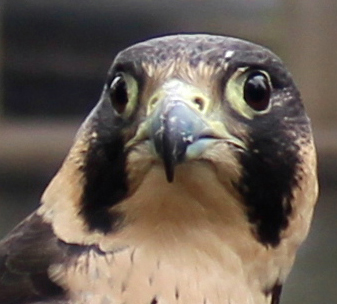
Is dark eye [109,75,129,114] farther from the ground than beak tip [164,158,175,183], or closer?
farther from the ground

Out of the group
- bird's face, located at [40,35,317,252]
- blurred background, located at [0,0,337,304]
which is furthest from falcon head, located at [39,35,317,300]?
blurred background, located at [0,0,337,304]

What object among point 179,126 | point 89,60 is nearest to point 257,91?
point 179,126

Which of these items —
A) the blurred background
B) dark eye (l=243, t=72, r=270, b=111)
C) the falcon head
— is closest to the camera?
the falcon head

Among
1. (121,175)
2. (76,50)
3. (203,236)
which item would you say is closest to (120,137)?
(121,175)

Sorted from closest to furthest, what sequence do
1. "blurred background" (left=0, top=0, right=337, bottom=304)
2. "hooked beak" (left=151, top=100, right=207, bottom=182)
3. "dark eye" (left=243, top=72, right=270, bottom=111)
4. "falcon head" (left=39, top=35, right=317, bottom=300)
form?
"hooked beak" (left=151, top=100, right=207, bottom=182) < "falcon head" (left=39, top=35, right=317, bottom=300) < "dark eye" (left=243, top=72, right=270, bottom=111) < "blurred background" (left=0, top=0, right=337, bottom=304)

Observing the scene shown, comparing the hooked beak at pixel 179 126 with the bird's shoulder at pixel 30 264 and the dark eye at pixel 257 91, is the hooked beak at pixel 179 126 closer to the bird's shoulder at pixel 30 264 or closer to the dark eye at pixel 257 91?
the dark eye at pixel 257 91

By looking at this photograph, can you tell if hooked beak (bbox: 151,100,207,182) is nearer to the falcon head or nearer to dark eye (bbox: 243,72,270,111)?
the falcon head

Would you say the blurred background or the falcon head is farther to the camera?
the blurred background

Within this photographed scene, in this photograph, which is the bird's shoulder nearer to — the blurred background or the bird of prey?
the bird of prey

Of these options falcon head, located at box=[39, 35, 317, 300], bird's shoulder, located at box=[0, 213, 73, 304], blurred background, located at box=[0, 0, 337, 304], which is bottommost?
blurred background, located at box=[0, 0, 337, 304]
